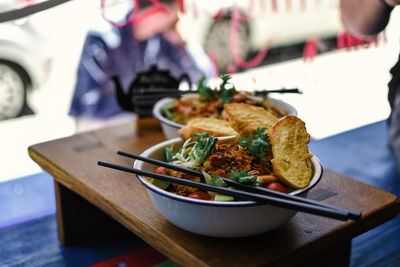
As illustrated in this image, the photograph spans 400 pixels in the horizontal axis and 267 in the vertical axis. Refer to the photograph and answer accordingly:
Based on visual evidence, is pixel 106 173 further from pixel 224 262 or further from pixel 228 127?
pixel 224 262

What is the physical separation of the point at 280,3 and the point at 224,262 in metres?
3.92

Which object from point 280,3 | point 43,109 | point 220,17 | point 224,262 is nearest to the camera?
point 224,262

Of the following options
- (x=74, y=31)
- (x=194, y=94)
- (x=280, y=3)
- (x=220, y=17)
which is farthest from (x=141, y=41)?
(x=194, y=94)

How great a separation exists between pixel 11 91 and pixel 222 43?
1.82 meters

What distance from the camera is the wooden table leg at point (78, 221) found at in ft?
5.45

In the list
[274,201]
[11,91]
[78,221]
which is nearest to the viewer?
[274,201]

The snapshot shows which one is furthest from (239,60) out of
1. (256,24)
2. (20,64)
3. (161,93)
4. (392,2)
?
(161,93)

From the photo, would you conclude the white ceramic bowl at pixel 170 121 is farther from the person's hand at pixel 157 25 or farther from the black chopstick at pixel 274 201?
the person's hand at pixel 157 25

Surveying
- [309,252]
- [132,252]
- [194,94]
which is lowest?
[132,252]

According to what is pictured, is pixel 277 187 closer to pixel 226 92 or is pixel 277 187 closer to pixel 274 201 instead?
pixel 274 201

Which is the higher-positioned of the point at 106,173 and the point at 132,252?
the point at 106,173

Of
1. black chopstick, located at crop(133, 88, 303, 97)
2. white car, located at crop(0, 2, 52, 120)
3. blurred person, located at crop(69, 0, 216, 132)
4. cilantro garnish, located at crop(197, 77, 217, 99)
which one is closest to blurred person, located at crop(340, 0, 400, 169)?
black chopstick, located at crop(133, 88, 303, 97)

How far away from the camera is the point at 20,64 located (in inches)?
119

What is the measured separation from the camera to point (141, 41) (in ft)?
11.6
